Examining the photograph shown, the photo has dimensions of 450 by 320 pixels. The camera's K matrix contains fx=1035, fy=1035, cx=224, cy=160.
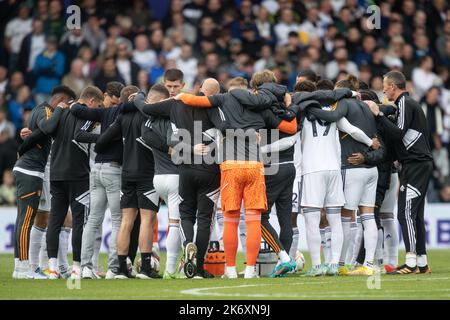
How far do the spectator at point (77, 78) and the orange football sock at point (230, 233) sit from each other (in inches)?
379

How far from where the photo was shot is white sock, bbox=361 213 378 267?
13.4 metres

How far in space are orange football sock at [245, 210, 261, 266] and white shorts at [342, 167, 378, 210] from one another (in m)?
1.55

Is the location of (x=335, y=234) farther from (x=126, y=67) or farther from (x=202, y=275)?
(x=126, y=67)

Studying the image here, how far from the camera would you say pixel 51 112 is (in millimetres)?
13828

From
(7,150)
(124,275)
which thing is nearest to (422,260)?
(124,275)

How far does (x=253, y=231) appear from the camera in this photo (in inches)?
490

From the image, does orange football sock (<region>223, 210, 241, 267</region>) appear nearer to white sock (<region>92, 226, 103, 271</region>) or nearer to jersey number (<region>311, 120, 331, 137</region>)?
jersey number (<region>311, 120, 331, 137</region>)

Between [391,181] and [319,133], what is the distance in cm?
164

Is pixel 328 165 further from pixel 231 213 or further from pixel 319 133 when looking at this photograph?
pixel 231 213

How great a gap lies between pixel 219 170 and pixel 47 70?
975 cm

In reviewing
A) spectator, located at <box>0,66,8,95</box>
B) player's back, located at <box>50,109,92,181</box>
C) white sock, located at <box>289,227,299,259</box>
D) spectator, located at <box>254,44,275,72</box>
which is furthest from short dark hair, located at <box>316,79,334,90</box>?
spectator, located at <box>0,66,8,95</box>

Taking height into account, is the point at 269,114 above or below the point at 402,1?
below
